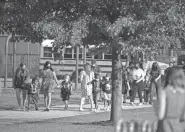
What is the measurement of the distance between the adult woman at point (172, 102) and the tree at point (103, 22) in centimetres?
567

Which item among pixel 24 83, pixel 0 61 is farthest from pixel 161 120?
pixel 24 83

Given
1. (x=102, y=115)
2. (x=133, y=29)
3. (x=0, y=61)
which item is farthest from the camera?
(x=102, y=115)

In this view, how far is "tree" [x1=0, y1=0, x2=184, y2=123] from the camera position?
13195 mm

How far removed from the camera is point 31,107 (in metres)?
20.8

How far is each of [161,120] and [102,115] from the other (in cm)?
1049

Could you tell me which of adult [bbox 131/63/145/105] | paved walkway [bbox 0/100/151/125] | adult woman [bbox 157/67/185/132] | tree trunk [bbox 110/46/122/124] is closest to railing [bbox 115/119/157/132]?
adult woman [bbox 157/67/185/132]

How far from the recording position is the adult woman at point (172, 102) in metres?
7.31

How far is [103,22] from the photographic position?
44.4 ft

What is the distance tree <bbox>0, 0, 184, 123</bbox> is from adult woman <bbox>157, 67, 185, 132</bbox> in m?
5.67

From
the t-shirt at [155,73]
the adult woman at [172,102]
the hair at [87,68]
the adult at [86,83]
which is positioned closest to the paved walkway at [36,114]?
the adult at [86,83]

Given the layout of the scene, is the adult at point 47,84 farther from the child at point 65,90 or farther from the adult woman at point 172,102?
the adult woman at point 172,102

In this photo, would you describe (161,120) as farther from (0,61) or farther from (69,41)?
(69,41)

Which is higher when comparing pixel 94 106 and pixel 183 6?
pixel 183 6

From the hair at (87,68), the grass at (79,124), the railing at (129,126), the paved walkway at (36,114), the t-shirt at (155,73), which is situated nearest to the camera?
the railing at (129,126)
